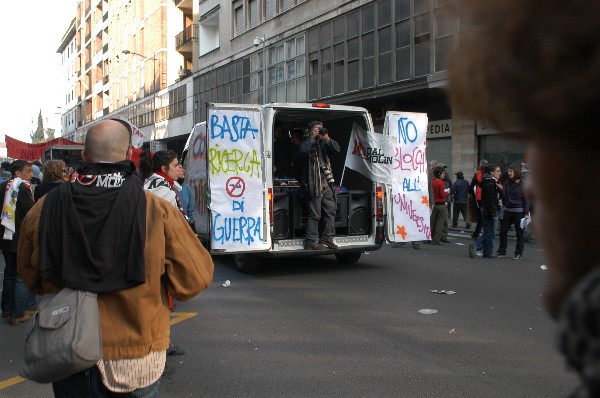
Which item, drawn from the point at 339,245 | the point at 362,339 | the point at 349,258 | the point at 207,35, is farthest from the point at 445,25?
the point at 207,35

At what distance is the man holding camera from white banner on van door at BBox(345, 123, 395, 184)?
1.93 feet

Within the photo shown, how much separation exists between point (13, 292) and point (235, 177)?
122 inches

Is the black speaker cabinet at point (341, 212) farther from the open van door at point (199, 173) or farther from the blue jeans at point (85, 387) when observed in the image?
the blue jeans at point (85, 387)

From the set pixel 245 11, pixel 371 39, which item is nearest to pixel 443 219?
pixel 371 39

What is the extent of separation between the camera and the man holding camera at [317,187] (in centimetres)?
870

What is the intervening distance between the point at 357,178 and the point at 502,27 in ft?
30.4

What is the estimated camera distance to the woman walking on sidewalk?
10.6 meters

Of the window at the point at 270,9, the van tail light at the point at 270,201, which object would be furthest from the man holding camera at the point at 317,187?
the window at the point at 270,9

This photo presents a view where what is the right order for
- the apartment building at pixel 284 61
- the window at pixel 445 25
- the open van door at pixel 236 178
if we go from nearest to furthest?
1. the window at pixel 445 25
2. the open van door at pixel 236 178
3. the apartment building at pixel 284 61

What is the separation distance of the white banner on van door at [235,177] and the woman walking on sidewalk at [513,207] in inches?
194

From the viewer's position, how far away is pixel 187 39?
41000 millimetres

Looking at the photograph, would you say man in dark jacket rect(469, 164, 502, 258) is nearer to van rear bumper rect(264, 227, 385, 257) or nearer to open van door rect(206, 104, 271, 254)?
van rear bumper rect(264, 227, 385, 257)

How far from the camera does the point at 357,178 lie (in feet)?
33.1

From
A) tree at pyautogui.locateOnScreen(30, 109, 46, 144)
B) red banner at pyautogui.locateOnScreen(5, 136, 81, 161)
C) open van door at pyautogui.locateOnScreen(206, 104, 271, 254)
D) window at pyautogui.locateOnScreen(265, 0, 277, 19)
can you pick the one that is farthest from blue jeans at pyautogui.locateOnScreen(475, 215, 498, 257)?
tree at pyautogui.locateOnScreen(30, 109, 46, 144)
